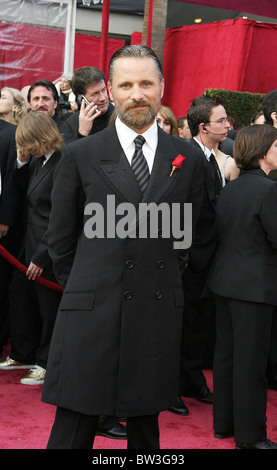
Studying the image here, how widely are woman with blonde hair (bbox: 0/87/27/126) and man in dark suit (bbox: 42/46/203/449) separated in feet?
9.21

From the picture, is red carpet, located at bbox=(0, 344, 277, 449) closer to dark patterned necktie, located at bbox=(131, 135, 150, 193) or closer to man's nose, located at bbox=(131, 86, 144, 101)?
dark patterned necktie, located at bbox=(131, 135, 150, 193)

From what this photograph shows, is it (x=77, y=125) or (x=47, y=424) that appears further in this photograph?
(x=77, y=125)

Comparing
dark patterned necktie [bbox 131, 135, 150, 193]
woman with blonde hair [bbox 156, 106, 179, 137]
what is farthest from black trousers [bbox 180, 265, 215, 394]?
dark patterned necktie [bbox 131, 135, 150, 193]

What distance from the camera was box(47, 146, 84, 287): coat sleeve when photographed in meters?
2.56

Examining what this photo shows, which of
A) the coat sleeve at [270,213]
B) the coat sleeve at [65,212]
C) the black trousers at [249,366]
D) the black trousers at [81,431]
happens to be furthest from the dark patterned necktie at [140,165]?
the black trousers at [249,366]

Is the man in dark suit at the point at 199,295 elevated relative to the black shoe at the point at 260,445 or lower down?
elevated

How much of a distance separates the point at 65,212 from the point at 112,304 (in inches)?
16.1

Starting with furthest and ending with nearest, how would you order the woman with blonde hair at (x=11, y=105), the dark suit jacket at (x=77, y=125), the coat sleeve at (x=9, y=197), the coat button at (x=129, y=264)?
the woman with blonde hair at (x=11, y=105), the coat sleeve at (x=9, y=197), the dark suit jacket at (x=77, y=125), the coat button at (x=129, y=264)

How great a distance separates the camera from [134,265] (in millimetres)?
2484

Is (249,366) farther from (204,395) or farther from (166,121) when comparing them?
(166,121)

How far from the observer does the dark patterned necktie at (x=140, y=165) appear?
8.39 ft

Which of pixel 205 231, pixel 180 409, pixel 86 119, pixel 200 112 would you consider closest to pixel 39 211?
pixel 86 119

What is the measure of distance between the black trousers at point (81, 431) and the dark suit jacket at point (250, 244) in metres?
1.10

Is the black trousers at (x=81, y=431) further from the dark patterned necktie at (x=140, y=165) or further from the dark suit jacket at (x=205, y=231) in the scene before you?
the dark suit jacket at (x=205, y=231)
